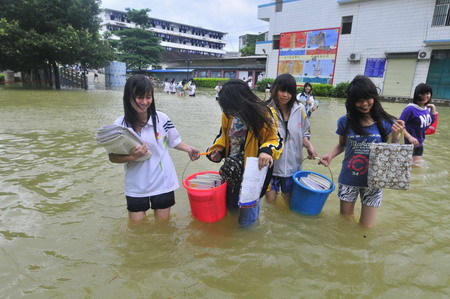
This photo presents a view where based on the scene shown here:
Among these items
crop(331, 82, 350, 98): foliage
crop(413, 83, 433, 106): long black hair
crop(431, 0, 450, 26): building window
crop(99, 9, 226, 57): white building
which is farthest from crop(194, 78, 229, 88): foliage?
crop(413, 83, 433, 106): long black hair

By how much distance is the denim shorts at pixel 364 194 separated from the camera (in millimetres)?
2801

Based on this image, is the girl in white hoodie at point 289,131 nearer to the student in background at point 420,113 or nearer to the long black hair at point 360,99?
the long black hair at point 360,99

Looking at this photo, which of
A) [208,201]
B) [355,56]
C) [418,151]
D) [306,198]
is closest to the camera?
[208,201]

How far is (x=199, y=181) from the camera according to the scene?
291cm

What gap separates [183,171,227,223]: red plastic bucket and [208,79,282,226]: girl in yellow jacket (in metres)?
0.15

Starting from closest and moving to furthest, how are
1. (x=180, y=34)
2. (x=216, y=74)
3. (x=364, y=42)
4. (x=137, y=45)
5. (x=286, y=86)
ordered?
(x=286, y=86)
(x=364, y=42)
(x=137, y=45)
(x=216, y=74)
(x=180, y=34)

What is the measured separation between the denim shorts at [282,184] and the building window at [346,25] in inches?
1064

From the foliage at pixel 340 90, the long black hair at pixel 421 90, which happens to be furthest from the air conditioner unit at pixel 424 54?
the long black hair at pixel 421 90

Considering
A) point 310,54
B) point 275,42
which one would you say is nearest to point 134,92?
point 310,54

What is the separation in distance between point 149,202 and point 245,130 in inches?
46.9

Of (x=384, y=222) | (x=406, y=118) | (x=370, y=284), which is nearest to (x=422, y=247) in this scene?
(x=384, y=222)

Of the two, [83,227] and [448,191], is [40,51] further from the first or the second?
[448,191]

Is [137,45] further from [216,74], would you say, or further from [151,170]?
[151,170]

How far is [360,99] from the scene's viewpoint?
2.64 meters
